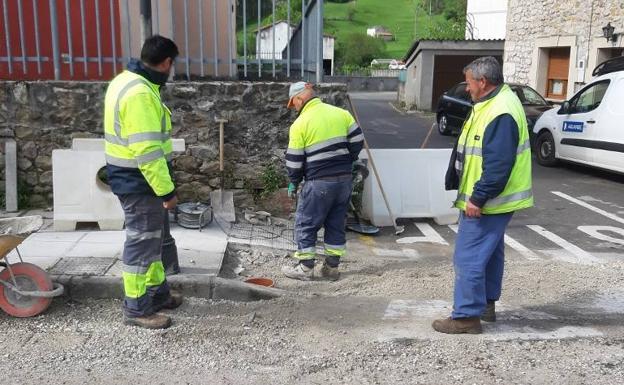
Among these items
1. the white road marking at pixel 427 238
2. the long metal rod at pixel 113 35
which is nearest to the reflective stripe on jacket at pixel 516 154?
the white road marking at pixel 427 238

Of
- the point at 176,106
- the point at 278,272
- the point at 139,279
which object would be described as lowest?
the point at 278,272

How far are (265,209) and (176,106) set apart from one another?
1.64 metres

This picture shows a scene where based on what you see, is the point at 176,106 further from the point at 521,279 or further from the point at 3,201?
the point at 521,279

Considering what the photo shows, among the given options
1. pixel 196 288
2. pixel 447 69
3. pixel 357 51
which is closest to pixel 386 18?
pixel 357 51

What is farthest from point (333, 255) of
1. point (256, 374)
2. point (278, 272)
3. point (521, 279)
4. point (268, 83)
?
point (268, 83)

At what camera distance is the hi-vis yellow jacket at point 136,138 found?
4203 mm

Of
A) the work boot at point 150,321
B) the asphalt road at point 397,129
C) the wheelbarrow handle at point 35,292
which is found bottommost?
the asphalt road at point 397,129

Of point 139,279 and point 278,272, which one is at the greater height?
point 139,279

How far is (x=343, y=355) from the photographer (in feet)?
13.6

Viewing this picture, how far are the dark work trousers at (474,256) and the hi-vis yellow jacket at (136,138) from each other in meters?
2.09

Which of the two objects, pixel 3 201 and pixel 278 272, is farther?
pixel 3 201

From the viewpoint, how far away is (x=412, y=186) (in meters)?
7.98

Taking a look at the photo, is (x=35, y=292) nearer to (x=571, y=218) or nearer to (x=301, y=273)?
(x=301, y=273)

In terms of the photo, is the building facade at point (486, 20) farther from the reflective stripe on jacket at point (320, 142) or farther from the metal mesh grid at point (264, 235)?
the reflective stripe on jacket at point (320, 142)
